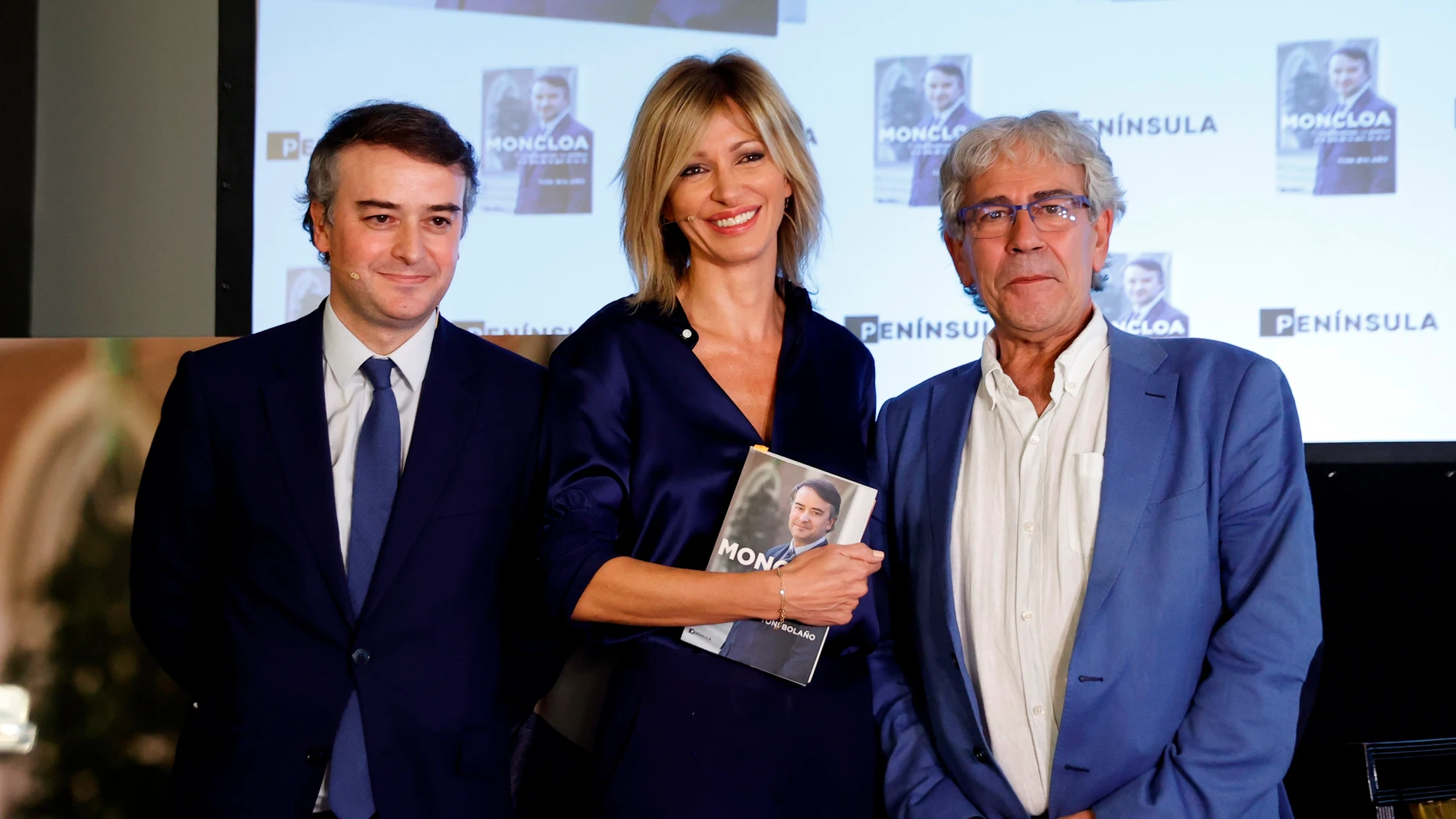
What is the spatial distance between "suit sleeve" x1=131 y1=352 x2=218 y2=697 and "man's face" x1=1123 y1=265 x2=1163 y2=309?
294 centimetres

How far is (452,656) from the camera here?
208cm

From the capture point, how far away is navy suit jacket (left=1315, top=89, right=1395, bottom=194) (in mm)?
3725

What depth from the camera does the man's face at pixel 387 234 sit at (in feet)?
6.99

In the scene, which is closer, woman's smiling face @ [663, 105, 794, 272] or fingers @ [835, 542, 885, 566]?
fingers @ [835, 542, 885, 566]

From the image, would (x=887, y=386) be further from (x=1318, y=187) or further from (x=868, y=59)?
(x=1318, y=187)

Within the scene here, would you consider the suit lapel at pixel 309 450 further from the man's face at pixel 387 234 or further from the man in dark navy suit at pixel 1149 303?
the man in dark navy suit at pixel 1149 303

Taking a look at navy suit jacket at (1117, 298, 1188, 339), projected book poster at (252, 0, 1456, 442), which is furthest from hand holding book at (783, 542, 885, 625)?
navy suit jacket at (1117, 298, 1188, 339)

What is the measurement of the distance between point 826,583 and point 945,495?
0.40 meters

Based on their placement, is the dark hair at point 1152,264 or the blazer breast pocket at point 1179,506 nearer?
the blazer breast pocket at point 1179,506

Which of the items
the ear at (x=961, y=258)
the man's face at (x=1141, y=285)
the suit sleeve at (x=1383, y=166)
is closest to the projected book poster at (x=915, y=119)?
the man's face at (x=1141, y=285)

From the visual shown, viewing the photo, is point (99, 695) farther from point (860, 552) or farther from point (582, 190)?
point (582, 190)

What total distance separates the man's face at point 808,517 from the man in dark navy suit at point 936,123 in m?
2.25

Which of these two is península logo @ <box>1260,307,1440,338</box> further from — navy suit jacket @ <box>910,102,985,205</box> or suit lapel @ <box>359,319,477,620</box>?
suit lapel @ <box>359,319,477,620</box>

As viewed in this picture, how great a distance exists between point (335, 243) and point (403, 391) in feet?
1.00
